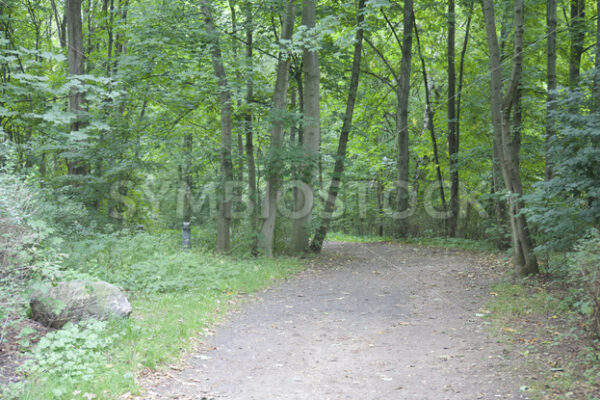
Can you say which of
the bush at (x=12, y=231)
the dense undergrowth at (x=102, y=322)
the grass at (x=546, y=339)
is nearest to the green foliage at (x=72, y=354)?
the dense undergrowth at (x=102, y=322)

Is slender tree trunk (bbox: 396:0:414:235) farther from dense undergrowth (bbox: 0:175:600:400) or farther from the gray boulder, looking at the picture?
the gray boulder

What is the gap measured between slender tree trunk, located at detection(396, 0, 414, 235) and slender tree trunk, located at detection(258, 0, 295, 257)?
5834 mm

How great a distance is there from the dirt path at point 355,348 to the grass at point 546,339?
0.75 ft

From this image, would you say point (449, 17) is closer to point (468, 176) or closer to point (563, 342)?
point (468, 176)

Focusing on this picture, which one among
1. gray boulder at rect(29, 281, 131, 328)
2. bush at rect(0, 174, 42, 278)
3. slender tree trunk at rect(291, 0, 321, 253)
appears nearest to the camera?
bush at rect(0, 174, 42, 278)

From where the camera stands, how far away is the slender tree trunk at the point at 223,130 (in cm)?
1266

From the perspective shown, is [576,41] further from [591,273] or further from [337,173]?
[591,273]

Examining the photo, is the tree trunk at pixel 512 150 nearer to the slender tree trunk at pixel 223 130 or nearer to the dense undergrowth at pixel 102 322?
the dense undergrowth at pixel 102 322

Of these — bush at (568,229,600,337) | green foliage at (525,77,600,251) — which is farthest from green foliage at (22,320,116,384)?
green foliage at (525,77,600,251)

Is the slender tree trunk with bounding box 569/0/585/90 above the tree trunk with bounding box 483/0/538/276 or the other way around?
above

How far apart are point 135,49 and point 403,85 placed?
9.82m

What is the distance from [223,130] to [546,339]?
371 inches

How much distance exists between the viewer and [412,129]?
24406 mm

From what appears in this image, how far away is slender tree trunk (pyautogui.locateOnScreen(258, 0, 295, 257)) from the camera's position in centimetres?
1305
